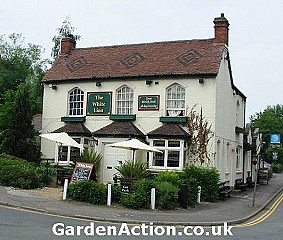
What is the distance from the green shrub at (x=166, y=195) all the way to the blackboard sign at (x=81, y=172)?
3.39 meters

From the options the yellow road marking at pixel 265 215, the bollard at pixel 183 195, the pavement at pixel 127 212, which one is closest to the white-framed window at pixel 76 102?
the pavement at pixel 127 212

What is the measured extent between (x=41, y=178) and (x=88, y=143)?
200 inches

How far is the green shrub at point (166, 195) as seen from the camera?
702 inches

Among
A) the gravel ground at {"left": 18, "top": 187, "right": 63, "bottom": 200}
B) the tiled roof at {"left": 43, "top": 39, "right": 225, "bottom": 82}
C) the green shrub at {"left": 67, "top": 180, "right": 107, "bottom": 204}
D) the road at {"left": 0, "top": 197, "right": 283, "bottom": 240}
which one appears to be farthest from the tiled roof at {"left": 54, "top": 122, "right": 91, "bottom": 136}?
the road at {"left": 0, "top": 197, "right": 283, "bottom": 240}

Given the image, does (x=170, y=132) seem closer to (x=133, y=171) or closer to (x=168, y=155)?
(x=168, y=155)

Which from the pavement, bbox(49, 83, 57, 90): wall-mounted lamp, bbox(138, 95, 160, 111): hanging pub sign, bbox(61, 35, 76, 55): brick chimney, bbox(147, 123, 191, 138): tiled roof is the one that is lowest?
the pavement

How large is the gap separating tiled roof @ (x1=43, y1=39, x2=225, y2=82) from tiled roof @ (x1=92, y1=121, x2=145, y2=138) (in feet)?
9.14

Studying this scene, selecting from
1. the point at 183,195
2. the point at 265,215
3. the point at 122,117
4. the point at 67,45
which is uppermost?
the point at 67,45

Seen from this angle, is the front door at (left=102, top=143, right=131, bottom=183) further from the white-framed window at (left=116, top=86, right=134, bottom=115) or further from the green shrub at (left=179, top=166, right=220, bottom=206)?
the green shrub at (left=179, top=166, right=220, bottom=206)

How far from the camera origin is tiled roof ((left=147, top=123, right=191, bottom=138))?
24.1 metres

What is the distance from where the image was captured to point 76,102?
28.1m

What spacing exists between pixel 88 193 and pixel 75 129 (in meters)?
9.32

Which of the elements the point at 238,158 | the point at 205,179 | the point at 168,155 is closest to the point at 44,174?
the point at 168,155

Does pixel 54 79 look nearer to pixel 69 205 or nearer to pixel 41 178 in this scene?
pixel 41 178
